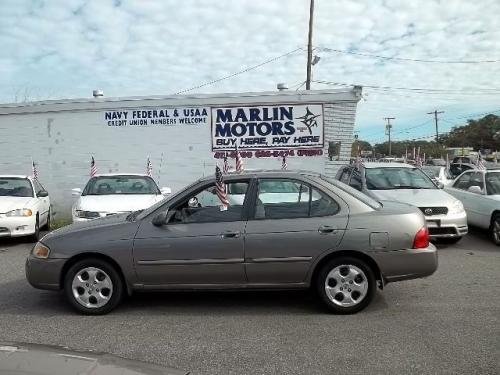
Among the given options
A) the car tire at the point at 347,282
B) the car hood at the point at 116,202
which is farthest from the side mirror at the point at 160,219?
the car hood at the point at 116,202

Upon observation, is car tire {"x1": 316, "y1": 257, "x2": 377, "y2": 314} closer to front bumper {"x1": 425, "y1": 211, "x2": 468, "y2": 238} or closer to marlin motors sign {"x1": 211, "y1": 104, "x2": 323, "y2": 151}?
front bumper {"x1": 425, "y1": 211, "x2": 468, "y2": 238}

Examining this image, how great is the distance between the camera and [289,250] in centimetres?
539

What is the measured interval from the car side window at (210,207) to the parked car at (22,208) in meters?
5.84

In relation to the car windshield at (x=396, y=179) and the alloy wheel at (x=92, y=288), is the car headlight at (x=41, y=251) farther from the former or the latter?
the car windshield at (x=396, y=179)

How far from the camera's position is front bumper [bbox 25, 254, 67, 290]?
561 cm

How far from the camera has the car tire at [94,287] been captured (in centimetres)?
556

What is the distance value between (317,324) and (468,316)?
62.0 inches

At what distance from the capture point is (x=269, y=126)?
49.3 feet

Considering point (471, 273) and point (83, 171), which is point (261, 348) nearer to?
point (471, 273)

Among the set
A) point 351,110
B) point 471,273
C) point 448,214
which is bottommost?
point 471,273

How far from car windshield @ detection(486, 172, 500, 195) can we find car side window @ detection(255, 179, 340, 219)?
6152mm

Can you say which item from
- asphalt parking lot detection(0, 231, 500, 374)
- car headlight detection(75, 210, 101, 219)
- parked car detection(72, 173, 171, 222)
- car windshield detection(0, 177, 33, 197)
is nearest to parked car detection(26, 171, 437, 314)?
asphalt parking lot detection(0, 231, 500, 374)

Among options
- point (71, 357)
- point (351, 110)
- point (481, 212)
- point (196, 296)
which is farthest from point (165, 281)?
point (351, 110)

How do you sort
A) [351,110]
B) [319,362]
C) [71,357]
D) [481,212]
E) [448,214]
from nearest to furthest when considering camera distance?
[71,357]
[319,362]
[448,214]
[481,212]
[351,110]
